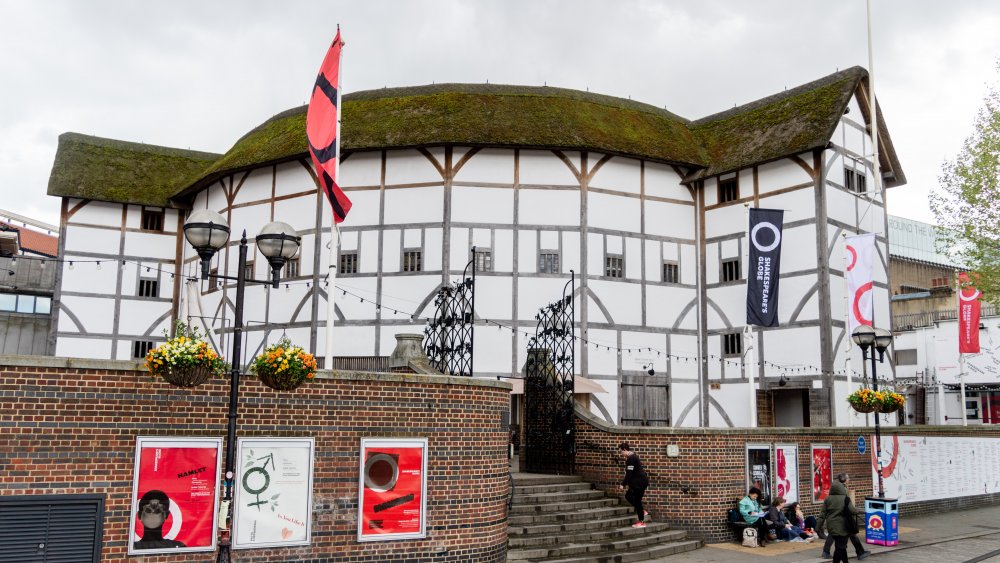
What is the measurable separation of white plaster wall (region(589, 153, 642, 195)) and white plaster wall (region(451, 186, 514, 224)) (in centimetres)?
293

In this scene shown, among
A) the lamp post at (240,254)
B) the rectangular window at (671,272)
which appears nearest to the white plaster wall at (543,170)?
the rectangular window at (671,272)

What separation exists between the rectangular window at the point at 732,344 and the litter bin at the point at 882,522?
425 inches

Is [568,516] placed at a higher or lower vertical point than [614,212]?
lower

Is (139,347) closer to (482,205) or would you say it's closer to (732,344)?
(482,205)

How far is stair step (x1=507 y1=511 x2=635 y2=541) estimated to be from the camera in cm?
1406

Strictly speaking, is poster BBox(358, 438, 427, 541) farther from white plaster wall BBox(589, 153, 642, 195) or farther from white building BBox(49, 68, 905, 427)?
white plaster wall BBox(589, 153, 642, 195)

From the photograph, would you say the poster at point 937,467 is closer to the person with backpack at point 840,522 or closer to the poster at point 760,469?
the poster at point 760,469

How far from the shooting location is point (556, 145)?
26500 millimetres

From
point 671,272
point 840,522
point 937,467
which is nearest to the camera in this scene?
point 840,522

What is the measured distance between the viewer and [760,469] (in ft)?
56.0

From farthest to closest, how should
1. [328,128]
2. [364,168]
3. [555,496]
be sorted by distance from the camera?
[364,168] → [555,496] → [328,128]

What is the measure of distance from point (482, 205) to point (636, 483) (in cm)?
1304

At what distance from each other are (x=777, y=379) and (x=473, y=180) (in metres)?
11.5

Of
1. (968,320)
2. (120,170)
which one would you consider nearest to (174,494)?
(968,320)
